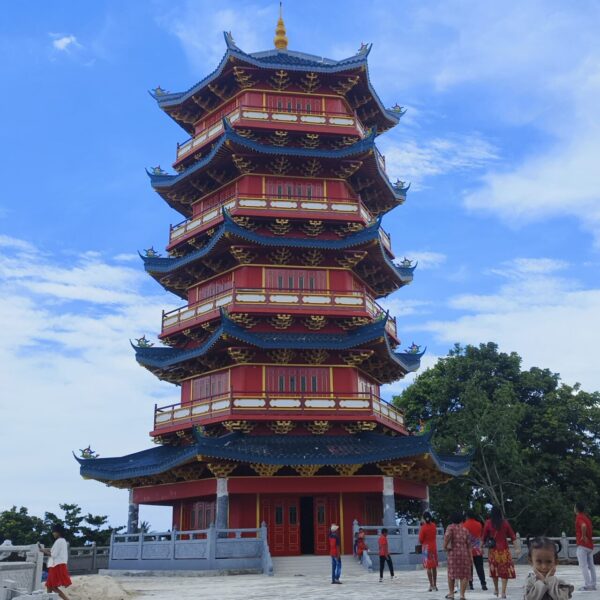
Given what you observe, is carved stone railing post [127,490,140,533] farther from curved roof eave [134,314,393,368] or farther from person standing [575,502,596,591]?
person standing [575,502,596,591]

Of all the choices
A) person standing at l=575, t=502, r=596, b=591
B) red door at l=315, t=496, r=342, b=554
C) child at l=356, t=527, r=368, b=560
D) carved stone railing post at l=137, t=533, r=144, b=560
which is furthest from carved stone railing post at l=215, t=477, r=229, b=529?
person standing at l=575, t=502, r=596, b=591

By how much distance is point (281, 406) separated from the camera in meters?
27.5

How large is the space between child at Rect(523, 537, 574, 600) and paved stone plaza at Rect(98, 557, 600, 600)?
28.6 ft

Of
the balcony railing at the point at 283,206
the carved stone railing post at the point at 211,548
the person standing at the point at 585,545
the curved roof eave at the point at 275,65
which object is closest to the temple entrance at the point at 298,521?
the carved stone railing post at the point at 211,548

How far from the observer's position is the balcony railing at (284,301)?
2881 cm

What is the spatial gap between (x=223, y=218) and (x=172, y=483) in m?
11.1

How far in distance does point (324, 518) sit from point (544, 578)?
22.8 m

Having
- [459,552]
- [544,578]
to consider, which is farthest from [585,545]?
[544,578]

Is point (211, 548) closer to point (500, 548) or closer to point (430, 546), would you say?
point (430, 546)

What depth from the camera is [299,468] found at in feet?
86.6

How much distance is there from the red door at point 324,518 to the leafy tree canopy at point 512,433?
764cm

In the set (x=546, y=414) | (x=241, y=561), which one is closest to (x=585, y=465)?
(x=546, y=414)

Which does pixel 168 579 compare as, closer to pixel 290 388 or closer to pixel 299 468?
pixel 299 468

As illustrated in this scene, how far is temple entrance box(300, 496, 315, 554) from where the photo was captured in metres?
27.3
